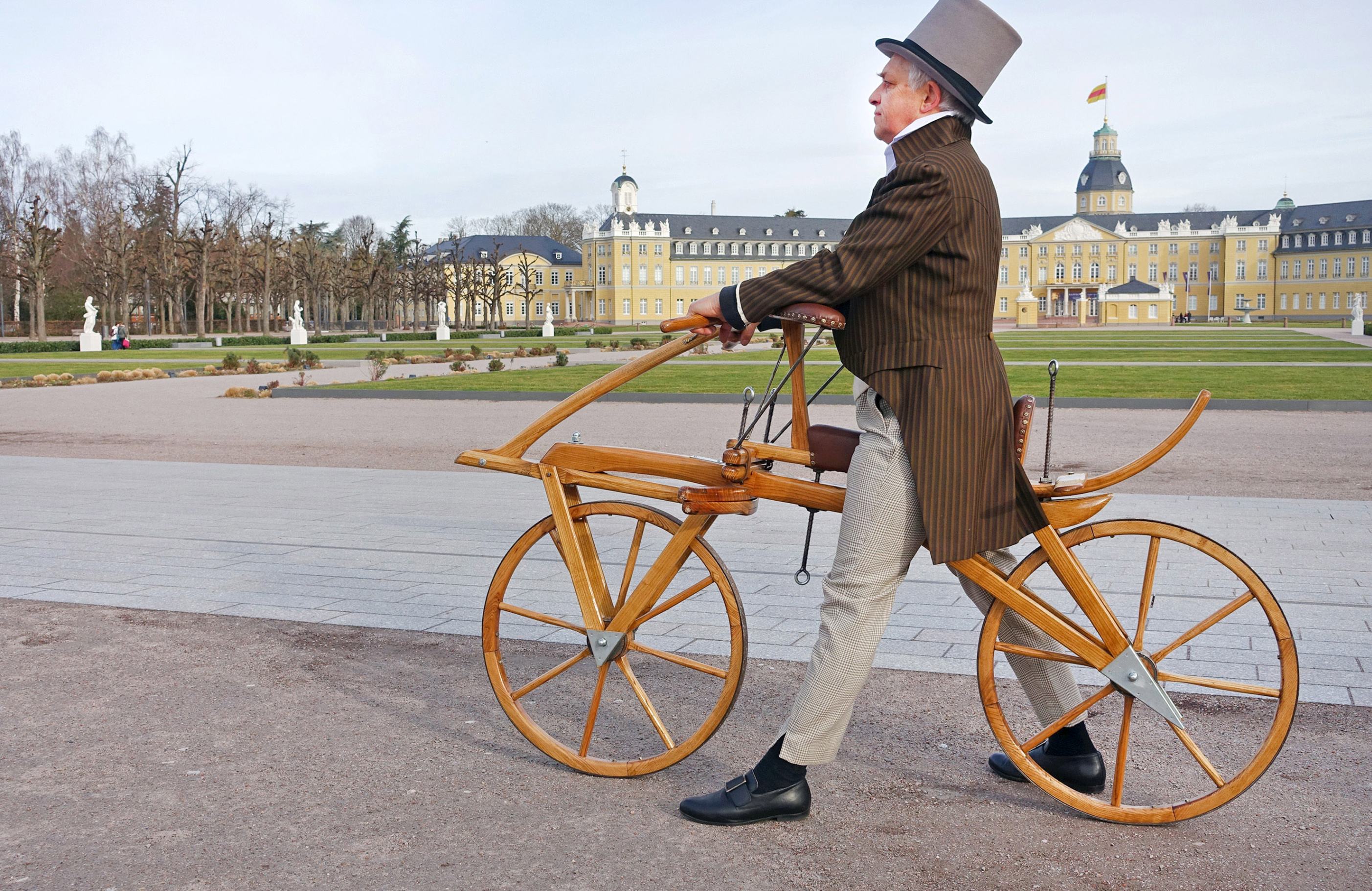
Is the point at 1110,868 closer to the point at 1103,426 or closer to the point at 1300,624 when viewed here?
the point at 1300,624

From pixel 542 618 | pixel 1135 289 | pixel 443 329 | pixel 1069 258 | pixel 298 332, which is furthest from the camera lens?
pixel 1069 258

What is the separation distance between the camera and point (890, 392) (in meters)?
2.96

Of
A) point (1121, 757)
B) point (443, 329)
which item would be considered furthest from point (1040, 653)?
point (443, 329)

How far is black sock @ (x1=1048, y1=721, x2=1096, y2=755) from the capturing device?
335 centimetres

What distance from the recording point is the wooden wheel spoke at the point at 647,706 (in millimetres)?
3482

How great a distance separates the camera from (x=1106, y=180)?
464ft

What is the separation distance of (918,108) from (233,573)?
450 centimetres

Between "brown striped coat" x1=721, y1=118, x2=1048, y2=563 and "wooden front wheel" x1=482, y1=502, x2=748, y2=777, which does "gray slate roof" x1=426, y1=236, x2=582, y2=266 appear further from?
"brown striped coat" x1=721, y1=118, x2=1048, y2=563

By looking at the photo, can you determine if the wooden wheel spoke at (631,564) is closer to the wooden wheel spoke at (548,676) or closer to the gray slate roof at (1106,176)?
the wooden wheel spoke at (548,676)

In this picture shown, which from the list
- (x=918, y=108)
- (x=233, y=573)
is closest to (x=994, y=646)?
(x=918, y=108)

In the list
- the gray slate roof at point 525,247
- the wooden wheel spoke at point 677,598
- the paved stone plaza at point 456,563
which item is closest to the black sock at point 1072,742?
the wooden wheel spoke at point 677,598

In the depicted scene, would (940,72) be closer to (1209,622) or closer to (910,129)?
(910,129)

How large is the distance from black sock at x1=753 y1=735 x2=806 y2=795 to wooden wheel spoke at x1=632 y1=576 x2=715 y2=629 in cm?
48

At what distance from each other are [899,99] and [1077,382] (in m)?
20.1
